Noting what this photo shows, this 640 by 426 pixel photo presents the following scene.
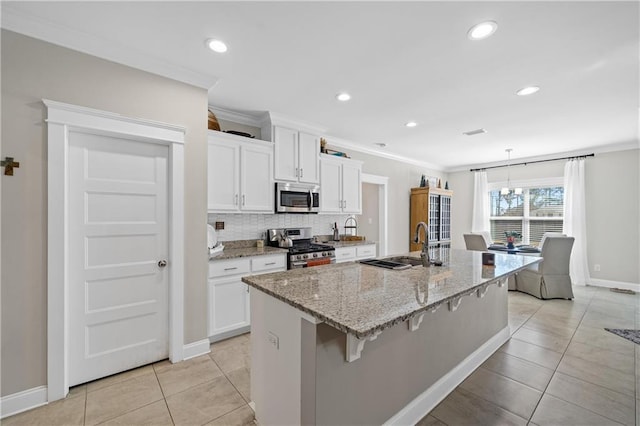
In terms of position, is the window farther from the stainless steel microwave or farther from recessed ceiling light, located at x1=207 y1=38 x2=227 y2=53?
recessed ceiling light, located at x1=207 y1=38 x2=227 y2=53

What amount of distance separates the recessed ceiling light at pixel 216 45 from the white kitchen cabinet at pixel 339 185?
2.21m

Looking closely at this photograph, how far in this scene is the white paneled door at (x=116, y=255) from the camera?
7.04ft

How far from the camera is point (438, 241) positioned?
22.2 feet

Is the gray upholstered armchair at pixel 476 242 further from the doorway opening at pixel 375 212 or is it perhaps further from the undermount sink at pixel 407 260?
the undermount sink at pixel 407 260

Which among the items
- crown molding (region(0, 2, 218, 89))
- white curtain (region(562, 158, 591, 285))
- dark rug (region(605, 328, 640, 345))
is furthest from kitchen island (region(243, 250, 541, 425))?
white curtain (region(562, 158, 591, 285))

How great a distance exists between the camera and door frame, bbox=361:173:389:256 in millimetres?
5598

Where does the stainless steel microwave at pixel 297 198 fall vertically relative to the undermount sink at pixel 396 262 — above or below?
above

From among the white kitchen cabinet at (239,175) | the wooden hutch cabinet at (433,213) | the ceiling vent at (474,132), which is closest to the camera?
the white kitchen cabinet at (239,175)

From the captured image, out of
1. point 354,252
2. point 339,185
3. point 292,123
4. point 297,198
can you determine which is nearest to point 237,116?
point 292,123

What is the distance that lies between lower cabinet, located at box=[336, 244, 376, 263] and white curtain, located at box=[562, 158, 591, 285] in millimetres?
4177

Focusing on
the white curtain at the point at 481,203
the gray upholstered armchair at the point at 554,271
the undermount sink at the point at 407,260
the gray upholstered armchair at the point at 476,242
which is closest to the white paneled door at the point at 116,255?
the undermount sink at the point at 407,260

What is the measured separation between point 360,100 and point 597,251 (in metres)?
5.64

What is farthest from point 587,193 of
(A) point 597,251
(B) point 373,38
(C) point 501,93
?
(B) point 373,38

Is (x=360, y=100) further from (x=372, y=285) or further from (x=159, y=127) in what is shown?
(x=372, y=285)
